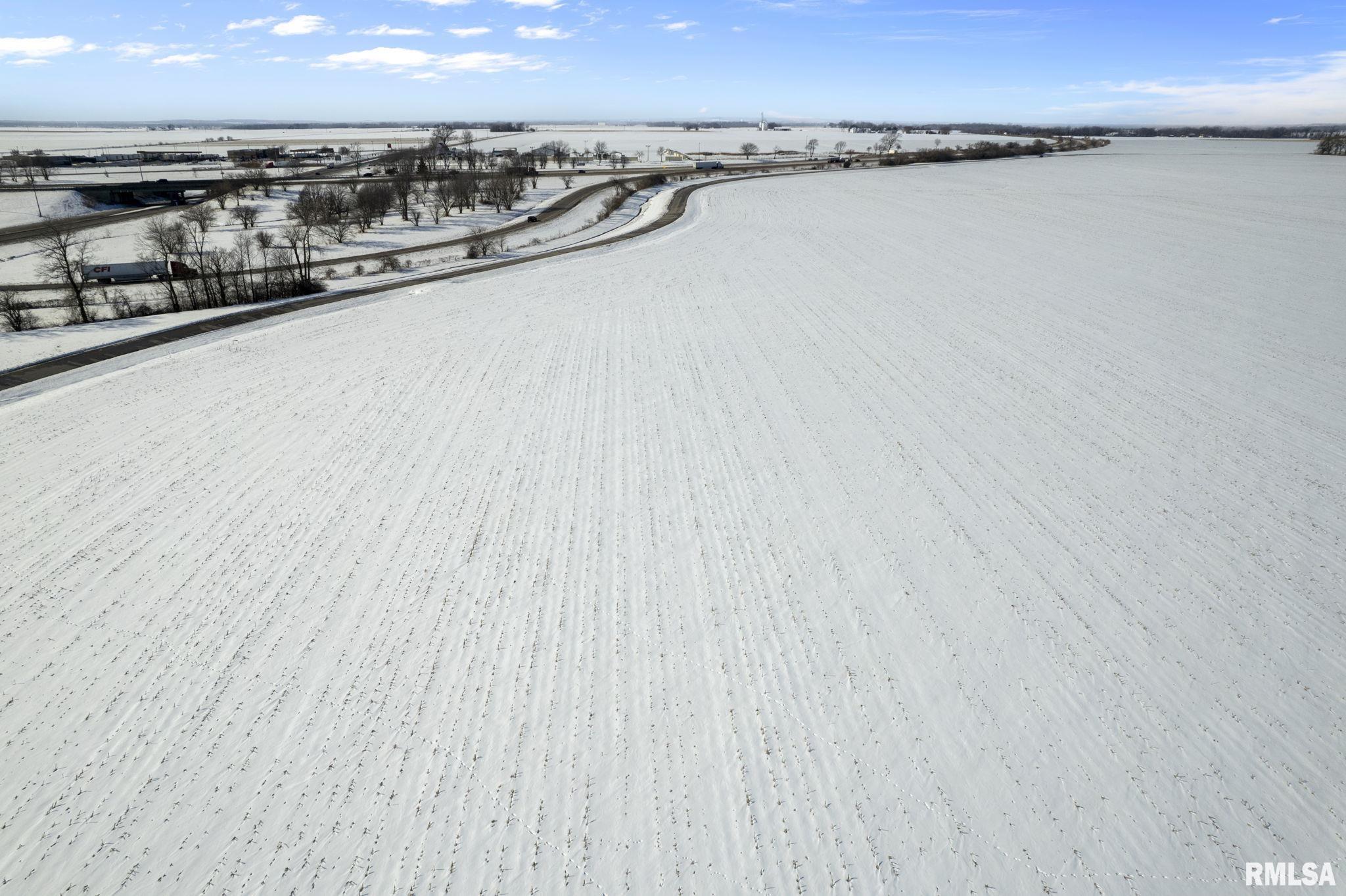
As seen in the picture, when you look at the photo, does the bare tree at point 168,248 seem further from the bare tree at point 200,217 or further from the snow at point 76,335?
the bare tree at point 200,217

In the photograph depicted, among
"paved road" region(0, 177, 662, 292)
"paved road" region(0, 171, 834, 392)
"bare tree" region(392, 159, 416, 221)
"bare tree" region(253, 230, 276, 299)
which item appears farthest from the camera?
"bare tree" region(392, 159, 416, 221)

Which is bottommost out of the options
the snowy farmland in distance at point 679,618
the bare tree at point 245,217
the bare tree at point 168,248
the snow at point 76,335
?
the snowy farmland in distance at point 679,618

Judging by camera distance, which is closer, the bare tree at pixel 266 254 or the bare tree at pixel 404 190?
the bare tree at pixel 266 254

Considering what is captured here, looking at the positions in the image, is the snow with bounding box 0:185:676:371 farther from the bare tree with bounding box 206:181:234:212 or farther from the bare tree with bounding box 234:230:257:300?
the bare tree with bounding box 206:181:234:212

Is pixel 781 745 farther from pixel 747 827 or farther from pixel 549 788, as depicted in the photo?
pixel 549 788

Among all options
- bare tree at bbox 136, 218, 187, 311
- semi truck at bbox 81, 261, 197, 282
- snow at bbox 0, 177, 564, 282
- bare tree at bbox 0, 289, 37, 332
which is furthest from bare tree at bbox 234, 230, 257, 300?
bare tree at bbox 0, 289, 37, 332

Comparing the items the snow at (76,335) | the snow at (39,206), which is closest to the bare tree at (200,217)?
the snow at (39,206)

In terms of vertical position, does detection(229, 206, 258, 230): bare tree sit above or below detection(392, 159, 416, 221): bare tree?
below
